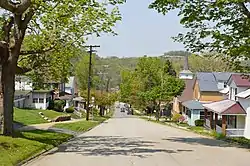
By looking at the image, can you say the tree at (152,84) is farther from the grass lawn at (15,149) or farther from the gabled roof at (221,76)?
the grass lawn at (15,149)

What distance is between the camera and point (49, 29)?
2186 cm

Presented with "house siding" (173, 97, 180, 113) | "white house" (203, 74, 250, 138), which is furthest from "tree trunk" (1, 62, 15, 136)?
"house siding" (173, 97, 180, 113)

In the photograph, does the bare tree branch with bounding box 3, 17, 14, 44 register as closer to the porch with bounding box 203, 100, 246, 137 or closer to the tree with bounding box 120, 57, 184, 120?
the porch with bounding box 203, 100, 246, 137

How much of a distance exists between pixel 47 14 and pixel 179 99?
231ft

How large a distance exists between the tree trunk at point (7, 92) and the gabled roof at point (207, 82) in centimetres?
5795

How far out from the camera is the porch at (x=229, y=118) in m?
49.1

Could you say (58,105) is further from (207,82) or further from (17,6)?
(17,6)

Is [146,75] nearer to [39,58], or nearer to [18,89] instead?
[18,89]

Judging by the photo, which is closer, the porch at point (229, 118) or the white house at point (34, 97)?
the porch at point (229, 118)


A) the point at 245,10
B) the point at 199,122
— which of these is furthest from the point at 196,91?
the point at 245,10

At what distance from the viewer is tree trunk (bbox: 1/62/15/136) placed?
69.2 ft

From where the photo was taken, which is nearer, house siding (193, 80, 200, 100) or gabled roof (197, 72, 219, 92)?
gabled roof (197, 72, 219, 92)

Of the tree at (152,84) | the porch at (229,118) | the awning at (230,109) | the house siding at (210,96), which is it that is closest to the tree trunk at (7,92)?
the porch at (229,118)

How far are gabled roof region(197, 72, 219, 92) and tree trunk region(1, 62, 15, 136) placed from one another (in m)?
58.0
